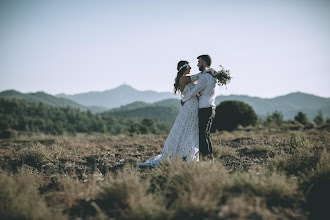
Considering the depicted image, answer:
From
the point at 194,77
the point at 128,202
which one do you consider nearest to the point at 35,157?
the point at 128,202

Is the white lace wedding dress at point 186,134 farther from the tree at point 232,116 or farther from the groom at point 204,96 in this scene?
the tree at point 232,116

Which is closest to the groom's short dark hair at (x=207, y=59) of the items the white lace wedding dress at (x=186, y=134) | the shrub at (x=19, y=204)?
the white lace wedding dress at (x=186, y=134)

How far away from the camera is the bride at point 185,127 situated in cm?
493

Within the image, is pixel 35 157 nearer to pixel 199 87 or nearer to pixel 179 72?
pixel 179 72

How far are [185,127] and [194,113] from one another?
38cm

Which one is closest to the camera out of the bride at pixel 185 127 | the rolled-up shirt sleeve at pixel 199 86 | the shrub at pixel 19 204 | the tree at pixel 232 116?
the shrub at pixel 19 204

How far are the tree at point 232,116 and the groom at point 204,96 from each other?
18014mm

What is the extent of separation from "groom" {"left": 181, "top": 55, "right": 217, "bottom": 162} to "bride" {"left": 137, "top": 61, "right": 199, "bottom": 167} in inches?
6.3

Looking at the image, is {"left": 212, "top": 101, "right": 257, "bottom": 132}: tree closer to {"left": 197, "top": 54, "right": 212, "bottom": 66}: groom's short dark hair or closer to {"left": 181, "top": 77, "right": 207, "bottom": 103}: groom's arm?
{"left": 197, "top": 54, "right": 212, "bottom": 66}: groom's short dark hair

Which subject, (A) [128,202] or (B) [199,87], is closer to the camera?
(A) [128,202]

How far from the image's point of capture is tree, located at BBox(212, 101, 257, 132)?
2236 centimetres

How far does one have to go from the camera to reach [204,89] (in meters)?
4.73

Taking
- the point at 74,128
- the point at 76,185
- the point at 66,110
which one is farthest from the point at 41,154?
the point at 66,110

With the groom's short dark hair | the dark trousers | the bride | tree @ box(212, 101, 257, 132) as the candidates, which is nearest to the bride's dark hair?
the bride
